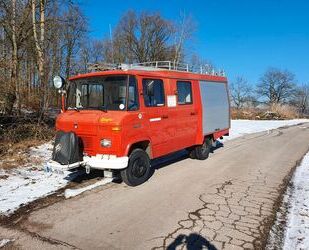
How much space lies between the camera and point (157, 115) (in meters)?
7.95

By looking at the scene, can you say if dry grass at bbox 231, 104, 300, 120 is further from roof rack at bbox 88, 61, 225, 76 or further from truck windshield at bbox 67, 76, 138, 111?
truck windshield at bbox 67, 76, 138, 111

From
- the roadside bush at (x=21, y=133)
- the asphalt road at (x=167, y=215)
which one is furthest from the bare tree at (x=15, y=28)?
the asphalt road at (x=167, y=215)

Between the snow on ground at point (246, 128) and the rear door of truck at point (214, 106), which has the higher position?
the rear door of truck at point (214, 106)

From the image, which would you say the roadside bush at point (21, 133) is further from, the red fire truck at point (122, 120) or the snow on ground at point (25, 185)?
the red fire truck at point (122, 120)

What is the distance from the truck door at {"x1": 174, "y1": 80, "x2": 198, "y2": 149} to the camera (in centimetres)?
894

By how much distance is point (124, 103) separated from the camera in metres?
7.05

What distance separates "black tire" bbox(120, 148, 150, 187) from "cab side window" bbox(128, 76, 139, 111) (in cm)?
98

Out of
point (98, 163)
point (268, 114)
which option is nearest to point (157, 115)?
point (98, 163)

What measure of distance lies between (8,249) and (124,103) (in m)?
3.57

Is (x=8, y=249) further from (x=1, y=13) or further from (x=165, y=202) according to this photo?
(x=1, y=13)

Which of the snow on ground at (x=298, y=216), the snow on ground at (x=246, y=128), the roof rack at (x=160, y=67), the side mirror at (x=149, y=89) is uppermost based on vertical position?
the roof rack at (x=160, y=67)

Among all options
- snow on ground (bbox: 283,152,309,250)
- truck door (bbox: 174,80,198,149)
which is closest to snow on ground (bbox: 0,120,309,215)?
truck door (bbox: 174,80,198,149)

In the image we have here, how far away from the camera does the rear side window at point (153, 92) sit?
7.57 metres

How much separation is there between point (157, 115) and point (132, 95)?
3.31 ft
